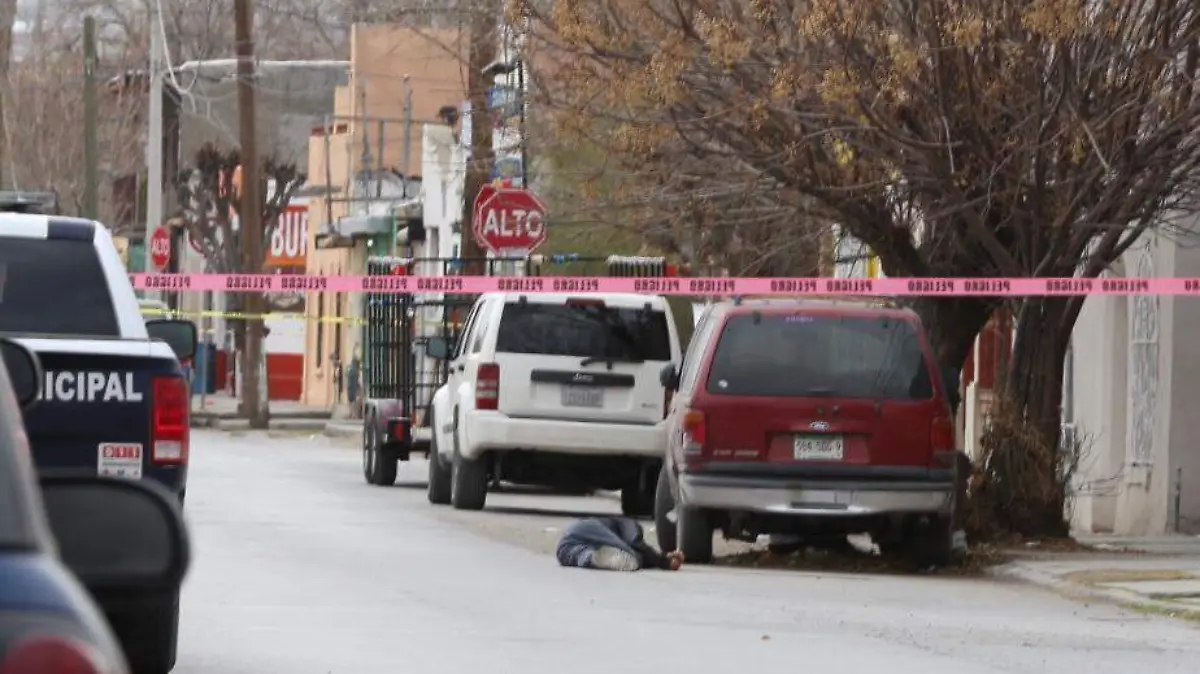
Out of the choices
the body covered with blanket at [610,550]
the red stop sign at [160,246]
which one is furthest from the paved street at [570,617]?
the red stop sign at [160,246]

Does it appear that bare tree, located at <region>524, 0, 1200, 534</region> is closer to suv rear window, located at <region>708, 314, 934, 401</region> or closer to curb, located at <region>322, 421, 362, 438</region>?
suv rear window, located at <region>708, 314, 934, 401</region>

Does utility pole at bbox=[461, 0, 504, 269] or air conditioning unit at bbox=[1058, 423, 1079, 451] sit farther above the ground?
utility pole at bbox=[461, 0, 504, 269]

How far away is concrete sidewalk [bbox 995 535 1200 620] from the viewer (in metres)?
16.0

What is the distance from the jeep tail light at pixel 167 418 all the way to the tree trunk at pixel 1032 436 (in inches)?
435

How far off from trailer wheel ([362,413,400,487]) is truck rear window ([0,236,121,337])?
17.0 m

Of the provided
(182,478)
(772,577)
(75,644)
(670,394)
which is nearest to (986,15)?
(772,577)

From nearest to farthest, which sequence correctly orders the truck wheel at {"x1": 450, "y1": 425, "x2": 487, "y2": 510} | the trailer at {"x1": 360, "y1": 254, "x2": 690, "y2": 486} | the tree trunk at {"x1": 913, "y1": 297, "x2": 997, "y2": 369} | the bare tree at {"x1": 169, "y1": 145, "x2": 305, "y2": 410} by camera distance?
the tree trunk at {"x1": 913, "y1": 297, "x2": 997, "y2": 369} → the truck wheel at {"x1": 450, "y1": 425, "x2": 487, "y2": 510} → the trailer at {"x1": 360, "y1": 254, "x2": 690, "y2": 486} → the bare tree at {"x1": 169, "y1": 145, "x2": 305, "y2": 410}

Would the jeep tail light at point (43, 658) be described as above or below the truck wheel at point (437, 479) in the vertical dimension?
above

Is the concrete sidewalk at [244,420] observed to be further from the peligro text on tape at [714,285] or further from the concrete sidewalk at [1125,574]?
the concrete sidewalk at [1125,574]

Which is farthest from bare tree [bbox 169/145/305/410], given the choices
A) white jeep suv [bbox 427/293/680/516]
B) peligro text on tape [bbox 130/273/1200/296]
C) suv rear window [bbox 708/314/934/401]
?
suv rear window [bbox 708/314/934/401]

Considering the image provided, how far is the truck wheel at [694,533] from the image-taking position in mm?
17516

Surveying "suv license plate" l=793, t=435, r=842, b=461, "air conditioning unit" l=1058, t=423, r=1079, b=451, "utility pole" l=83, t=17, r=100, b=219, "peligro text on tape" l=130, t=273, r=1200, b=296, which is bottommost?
"air conditioning unit" l=1058, t=423, r=1079, b=451

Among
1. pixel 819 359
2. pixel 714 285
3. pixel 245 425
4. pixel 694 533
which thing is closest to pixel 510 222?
pixel 714 285

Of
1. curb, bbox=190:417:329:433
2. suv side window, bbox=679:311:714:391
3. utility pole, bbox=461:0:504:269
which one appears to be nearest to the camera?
suv side window, bbox=679:311:714:391
